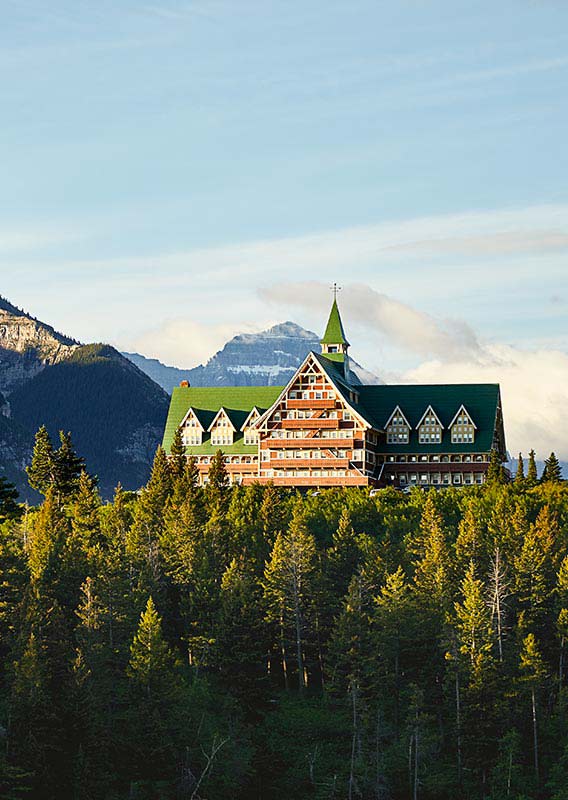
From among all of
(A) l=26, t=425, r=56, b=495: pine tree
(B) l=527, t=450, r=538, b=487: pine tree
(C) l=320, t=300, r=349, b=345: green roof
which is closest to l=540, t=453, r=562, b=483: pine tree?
(B) l=527, t=450, r=538, b=487: pine tree

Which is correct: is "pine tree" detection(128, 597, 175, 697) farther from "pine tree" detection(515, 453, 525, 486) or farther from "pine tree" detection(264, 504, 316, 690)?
"pine tree" detection(515, 453, 525, 486)

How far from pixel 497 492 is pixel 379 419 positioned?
73.0ft

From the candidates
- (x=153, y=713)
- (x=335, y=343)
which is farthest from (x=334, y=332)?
(x=153, y=713)

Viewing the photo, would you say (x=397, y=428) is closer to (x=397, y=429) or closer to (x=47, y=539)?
(x=397, y=429)

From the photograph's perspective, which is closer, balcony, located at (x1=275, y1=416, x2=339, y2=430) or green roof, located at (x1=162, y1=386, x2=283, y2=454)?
balcony, located at (x1=275, y1=416, x2=339, y2=430)

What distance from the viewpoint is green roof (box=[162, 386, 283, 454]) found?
155000 millimetres

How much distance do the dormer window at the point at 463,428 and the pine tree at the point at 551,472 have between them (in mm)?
8486

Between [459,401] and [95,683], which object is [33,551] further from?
[459,401]

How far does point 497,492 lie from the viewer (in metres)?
134

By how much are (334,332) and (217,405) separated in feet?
51.2

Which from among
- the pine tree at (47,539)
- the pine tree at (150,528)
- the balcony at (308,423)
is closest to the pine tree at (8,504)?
the pine tree at (47,539)

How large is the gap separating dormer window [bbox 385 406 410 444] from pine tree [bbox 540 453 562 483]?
1504cm

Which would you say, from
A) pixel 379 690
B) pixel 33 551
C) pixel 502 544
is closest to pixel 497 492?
pixel 502 544

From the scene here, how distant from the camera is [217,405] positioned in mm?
159000
